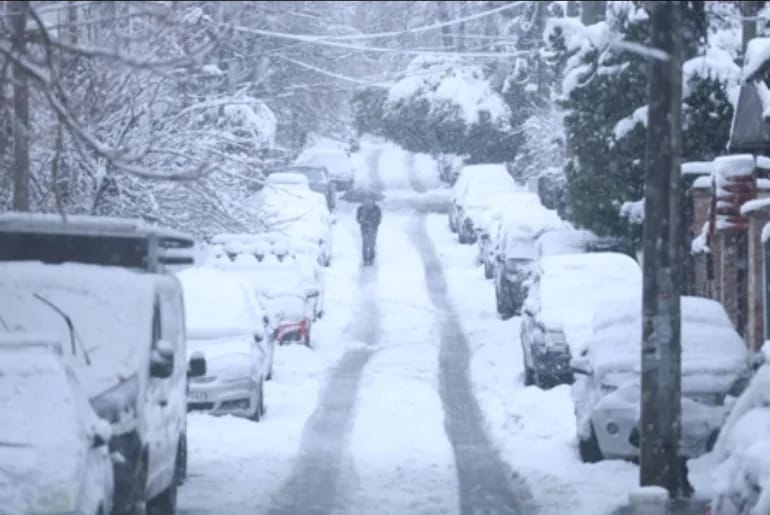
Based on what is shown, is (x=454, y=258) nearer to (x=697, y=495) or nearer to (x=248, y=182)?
(x=248, y=182)

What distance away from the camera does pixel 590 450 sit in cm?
1698

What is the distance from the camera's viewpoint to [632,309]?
1852cm

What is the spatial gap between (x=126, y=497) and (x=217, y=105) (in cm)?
1377

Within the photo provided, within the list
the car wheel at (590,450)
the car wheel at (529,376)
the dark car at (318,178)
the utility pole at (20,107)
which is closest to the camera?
the utility pole at (20,107)

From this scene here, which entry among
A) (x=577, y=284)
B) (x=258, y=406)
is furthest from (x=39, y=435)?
(x=577, y=284)

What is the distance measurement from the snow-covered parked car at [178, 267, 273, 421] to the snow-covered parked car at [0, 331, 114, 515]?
742cm

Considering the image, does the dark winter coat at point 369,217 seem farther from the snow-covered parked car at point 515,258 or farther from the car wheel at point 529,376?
the car wheel at point 529,376

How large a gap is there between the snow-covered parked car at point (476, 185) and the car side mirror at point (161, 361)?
3546cm

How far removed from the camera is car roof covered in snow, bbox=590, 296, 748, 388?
16.7 meters

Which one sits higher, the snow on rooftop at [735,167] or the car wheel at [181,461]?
the snow on rooftop at [735,167]

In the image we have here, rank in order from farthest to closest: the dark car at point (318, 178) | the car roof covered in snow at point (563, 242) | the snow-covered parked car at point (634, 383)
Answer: the dark car at point (318, 178) < the car roof covered in snow at point (563, 242) < the snow-covered parked car at point (634, 383)

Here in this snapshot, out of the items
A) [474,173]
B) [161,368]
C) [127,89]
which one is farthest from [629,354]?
[474,173]

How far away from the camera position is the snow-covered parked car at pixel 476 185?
159 ft

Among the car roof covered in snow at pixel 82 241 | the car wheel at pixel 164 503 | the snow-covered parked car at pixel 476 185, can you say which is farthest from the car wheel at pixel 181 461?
the snow-covered parked car at pixel 476 185
